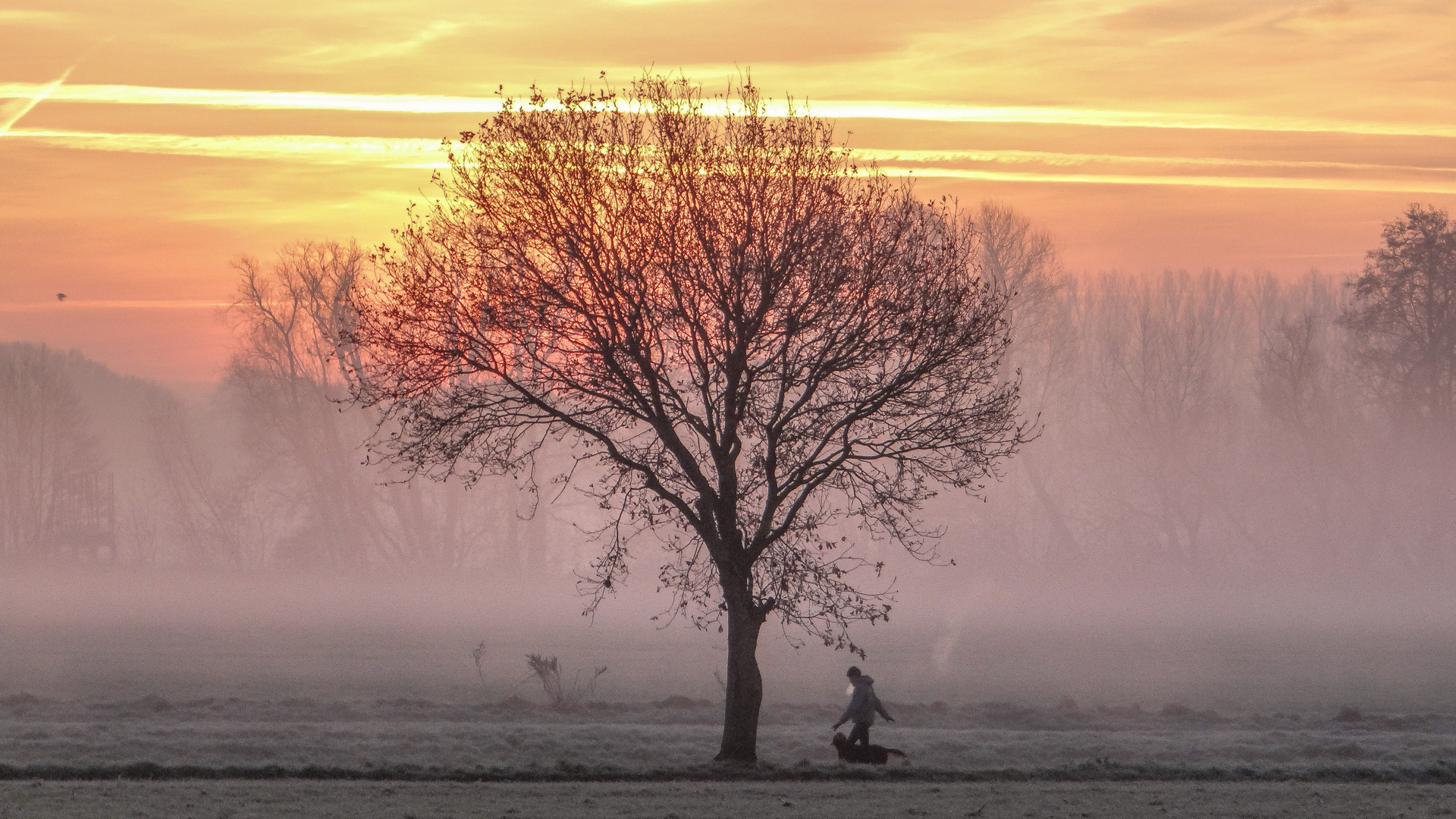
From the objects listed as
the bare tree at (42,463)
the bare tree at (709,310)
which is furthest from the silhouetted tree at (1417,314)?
the bare tree at (42,463)

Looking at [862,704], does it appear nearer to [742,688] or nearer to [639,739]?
[742,688]

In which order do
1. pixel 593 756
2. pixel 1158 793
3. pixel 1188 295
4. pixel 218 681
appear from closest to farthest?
pixel 1158 793
pixel 593 756
pixel 218 681
pixel 1188 295

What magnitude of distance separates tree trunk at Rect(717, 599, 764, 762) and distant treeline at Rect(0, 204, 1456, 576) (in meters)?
39.4

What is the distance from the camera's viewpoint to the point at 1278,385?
80.6 m

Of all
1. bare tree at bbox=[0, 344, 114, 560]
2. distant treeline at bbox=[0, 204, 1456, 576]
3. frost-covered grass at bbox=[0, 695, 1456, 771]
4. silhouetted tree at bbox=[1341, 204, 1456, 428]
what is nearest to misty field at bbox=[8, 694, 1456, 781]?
frost-covered grass at bbox=[0, 695, 1456, 771]

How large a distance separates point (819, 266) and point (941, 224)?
2.74 meters

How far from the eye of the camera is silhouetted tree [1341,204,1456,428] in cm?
6812

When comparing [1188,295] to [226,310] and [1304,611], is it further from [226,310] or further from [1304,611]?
[226,310]

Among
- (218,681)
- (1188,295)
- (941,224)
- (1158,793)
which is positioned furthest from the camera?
(1188,295)

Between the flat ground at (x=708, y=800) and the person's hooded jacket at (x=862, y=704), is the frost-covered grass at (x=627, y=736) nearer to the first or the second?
the person's hooded jacket at (x=862, y=704)

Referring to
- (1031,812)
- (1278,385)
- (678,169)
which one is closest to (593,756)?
(1031,812)

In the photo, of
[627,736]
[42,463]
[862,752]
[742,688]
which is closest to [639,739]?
[627,736]

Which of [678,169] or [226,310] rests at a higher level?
[226,310]

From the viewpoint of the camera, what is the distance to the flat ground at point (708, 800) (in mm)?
16297
